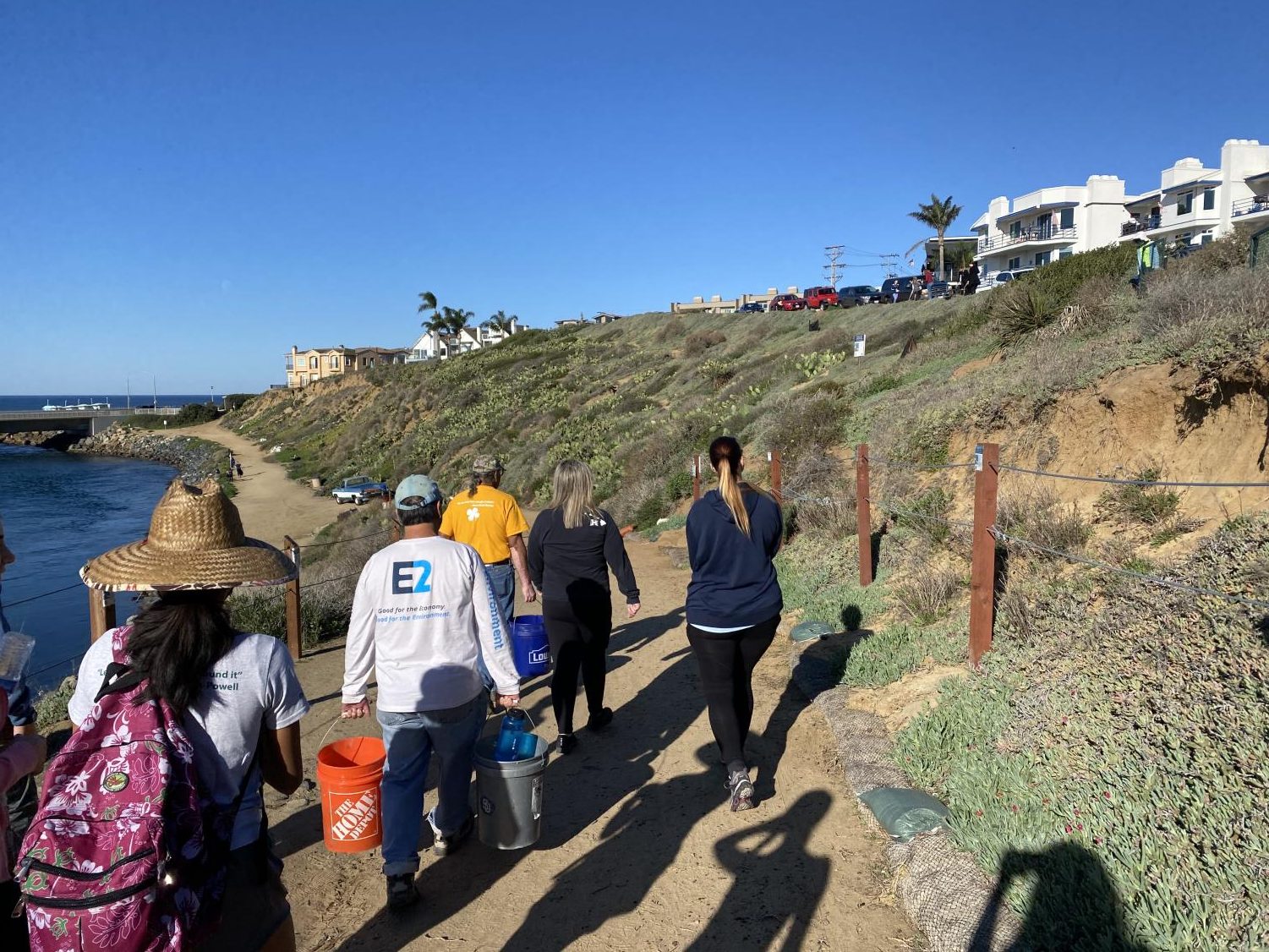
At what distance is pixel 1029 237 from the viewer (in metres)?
68.2

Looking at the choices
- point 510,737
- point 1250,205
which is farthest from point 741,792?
point 1250,205

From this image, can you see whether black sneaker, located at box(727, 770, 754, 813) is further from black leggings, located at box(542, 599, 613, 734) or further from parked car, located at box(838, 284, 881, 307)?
parked car, located at box(838, 284, 881, 307)

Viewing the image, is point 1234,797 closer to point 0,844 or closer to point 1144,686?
point 1144,686

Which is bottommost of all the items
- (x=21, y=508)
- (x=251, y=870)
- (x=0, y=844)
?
(x=21, y=508)

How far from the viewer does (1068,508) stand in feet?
23.7

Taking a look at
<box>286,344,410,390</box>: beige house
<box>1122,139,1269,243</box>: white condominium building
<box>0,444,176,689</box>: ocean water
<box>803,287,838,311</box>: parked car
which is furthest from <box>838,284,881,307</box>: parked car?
<box>286,344,410,390</box>: beige house

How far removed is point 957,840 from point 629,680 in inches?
145

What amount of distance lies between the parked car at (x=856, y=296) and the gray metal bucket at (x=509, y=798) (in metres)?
42.0

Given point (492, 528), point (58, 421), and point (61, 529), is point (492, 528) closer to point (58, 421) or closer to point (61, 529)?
point (61, 529)

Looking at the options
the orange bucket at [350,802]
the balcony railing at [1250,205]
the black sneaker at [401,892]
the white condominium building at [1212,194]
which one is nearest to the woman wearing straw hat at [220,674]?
the orange bucket at [350,802]

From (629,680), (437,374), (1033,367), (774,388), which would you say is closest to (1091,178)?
(437,374)

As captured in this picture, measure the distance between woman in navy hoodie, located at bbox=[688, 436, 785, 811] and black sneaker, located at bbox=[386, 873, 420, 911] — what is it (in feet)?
5.78

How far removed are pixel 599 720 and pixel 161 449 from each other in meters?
88.3

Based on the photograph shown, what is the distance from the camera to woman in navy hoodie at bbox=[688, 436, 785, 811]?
4.73 m
